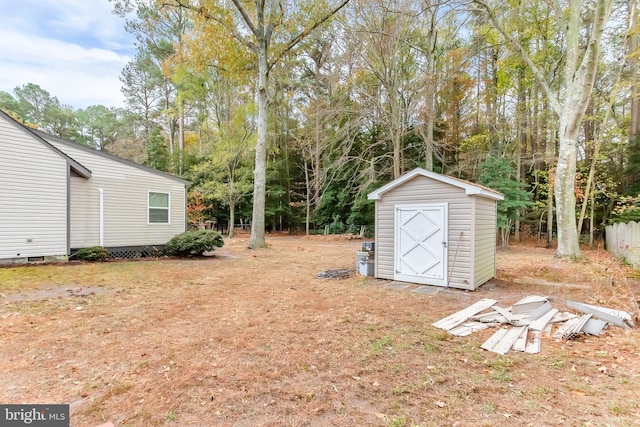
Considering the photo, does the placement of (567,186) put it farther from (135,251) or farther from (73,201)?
(73,201)

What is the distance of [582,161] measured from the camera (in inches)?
582

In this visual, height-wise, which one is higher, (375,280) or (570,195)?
(570,195)

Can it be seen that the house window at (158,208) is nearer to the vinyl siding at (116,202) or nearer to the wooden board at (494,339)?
the vinyl siding at (116,202)

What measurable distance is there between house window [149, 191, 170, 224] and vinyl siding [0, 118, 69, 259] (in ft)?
8.02

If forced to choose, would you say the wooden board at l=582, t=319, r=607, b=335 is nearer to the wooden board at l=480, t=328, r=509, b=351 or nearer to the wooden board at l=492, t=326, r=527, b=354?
the wooden board at l=492, t=326, r=527, b=354

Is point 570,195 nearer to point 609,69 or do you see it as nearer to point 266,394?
point 609,69

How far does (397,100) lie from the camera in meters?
14.7

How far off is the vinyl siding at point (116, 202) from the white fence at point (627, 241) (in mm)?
13306

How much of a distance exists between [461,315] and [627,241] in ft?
27.7

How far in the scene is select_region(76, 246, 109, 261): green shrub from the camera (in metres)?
8.98

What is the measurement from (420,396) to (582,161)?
17898 millimetres

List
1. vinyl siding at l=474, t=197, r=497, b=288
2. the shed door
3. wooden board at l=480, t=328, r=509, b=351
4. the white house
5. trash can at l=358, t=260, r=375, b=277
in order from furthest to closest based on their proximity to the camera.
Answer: the white house
trash can at l=358, t=260, r=375, b=277
the shed door
vinyl siding at l=474, t=197, r=497, b=288
wooden board at l=480, t=328, r=509, b=351

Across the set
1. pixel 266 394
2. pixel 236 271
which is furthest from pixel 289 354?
pixel 236 271

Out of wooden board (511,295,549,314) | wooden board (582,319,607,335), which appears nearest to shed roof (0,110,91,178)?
wooden board (511,295,549,314)
